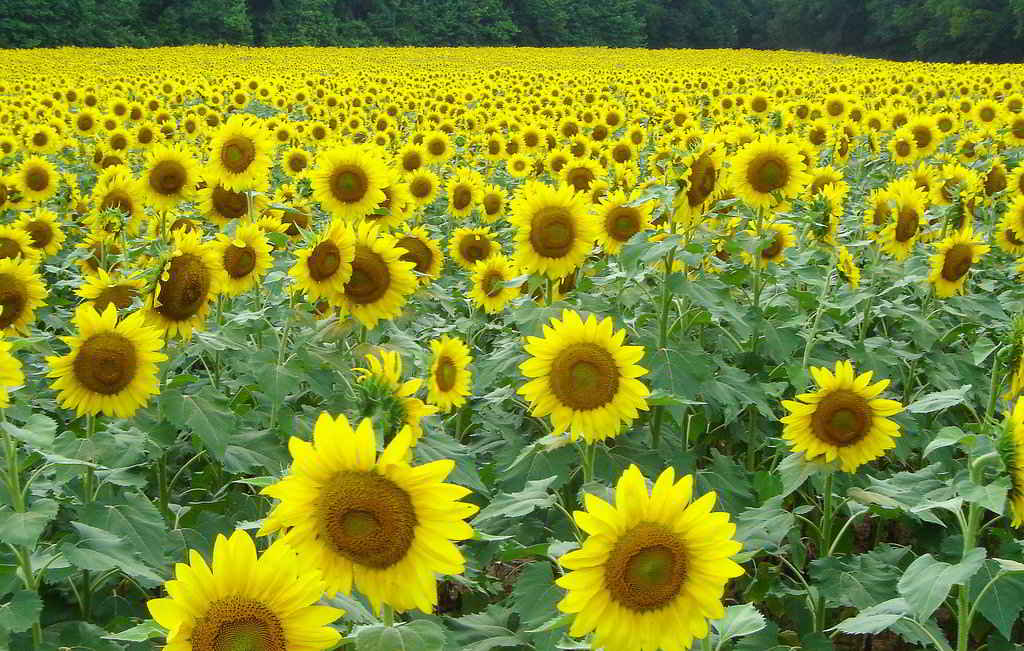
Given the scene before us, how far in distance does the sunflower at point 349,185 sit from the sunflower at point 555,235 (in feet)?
2.35

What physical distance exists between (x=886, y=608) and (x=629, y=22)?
6077 centimetres

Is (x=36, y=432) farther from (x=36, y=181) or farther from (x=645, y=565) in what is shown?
(x=36, y=181)

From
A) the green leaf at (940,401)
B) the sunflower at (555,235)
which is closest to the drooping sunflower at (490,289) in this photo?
the sunflower at (555,235)

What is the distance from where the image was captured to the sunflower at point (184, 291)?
3031 mm

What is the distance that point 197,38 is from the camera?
4744 centimetres

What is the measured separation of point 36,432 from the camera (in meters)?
2.30

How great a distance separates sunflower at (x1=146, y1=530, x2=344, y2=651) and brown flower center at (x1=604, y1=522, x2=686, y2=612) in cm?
52

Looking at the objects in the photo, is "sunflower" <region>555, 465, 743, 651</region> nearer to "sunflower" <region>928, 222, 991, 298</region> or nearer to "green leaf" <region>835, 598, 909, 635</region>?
"green leaf" <region>835, 598, 909, 635</region>

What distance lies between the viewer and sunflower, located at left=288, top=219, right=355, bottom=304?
3.21 metres

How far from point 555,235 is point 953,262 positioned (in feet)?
6.69

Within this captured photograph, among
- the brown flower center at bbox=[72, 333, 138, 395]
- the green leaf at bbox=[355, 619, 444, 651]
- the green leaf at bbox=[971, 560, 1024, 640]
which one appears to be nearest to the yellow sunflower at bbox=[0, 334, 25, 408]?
the brown flower center at bbox=[72, 333, 138, 395]

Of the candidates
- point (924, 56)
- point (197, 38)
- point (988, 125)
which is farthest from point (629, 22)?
point (988, 125)

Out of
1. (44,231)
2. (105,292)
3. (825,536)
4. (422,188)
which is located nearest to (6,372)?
(105,292)

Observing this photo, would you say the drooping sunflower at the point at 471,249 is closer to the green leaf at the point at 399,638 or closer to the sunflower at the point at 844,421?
the sunflower at the point at 844,421
